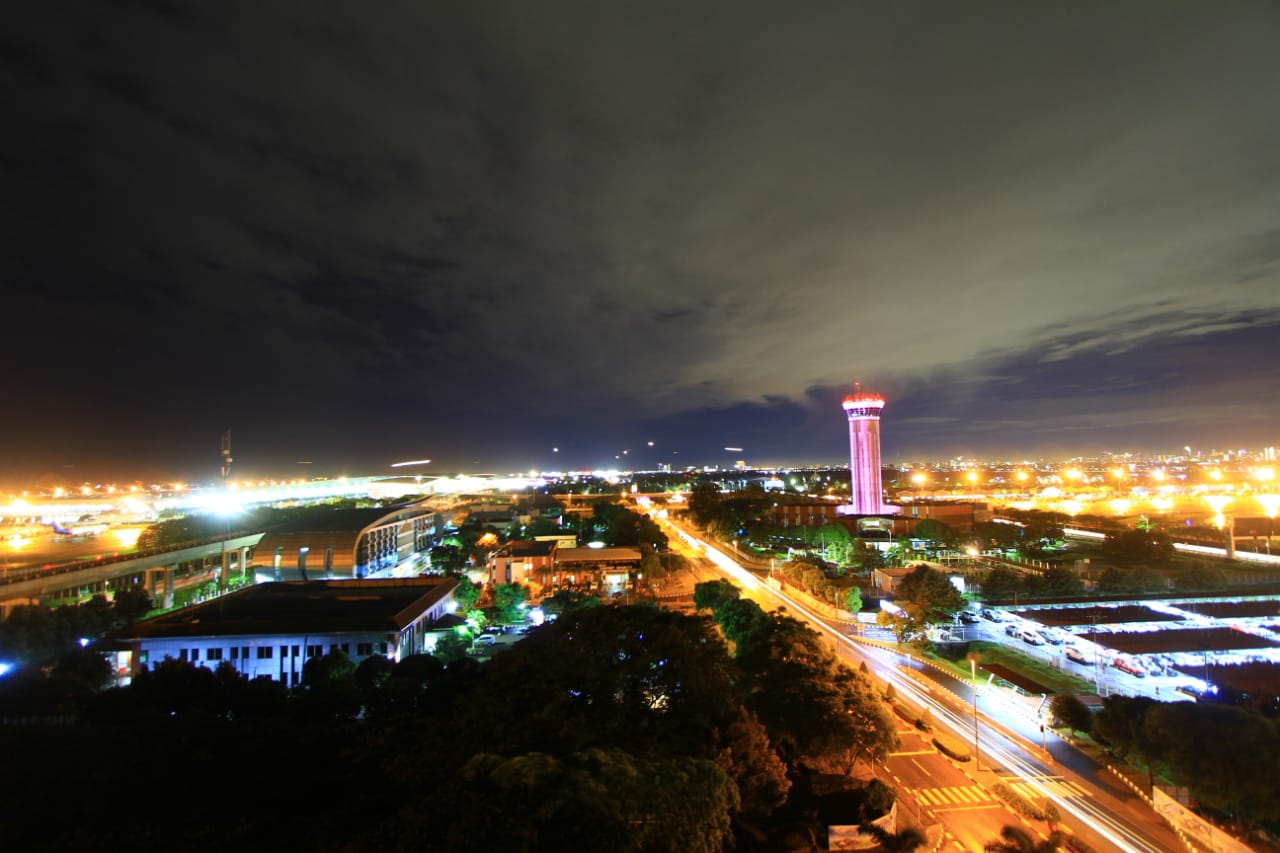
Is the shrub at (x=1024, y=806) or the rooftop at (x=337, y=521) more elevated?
the rooftop at (x=337, y=521)

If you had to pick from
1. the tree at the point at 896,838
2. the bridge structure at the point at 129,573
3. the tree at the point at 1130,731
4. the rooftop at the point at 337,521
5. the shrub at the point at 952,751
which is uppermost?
the rooftop at the point at 337,521

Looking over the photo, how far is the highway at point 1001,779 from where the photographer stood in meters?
10.7

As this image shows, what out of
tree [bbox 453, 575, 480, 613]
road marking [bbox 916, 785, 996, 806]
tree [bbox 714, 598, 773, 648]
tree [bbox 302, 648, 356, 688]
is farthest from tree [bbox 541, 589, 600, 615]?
road marking [bbox 916, 785, 996, 806]

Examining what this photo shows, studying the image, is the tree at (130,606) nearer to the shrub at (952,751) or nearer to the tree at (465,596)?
the tree at (465,596)

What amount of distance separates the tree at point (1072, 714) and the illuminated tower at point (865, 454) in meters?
32.4

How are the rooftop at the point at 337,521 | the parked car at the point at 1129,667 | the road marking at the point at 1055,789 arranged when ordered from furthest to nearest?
the rooftop at the point at 337,521 < the parked car at the point at 1129,667 < the road marking at the point at 1055,789

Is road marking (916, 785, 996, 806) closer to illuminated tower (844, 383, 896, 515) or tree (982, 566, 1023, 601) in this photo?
tree (982, 566, 1023, 601)

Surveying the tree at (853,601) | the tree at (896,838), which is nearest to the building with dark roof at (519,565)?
the tree at (853,601)

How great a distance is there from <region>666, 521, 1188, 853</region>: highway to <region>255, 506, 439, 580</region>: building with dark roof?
25518mm

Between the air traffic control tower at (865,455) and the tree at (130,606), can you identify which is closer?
the tree at (130,606)

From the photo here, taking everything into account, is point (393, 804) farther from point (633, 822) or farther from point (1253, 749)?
point (1253, 749)

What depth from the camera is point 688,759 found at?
7.19 metres

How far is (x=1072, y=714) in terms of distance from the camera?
13.6 metres

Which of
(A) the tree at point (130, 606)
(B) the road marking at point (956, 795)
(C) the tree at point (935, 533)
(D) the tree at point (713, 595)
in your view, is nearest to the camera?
(B) the road marking at point (956, 795)
